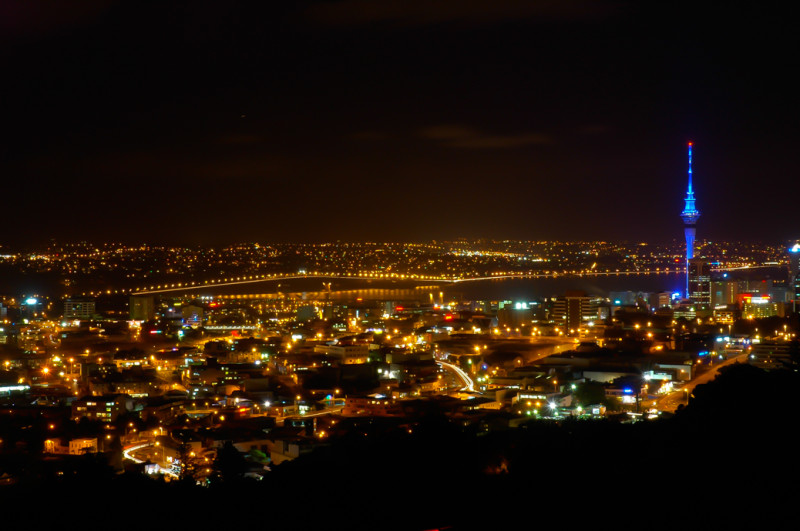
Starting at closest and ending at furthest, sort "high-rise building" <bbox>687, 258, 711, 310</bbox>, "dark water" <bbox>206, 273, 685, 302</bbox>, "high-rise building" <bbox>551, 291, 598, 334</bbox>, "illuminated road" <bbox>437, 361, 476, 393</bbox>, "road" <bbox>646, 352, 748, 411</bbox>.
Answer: "road" <bbox>646, 352, 748, 411</bbox> < "illuminated road" <bbox>437, 361, 476, 393</bbox> < "high-rise building" <bbox>551, 291, 598, 334</bbox> < "high-rise building" <bbox>687, 258, 711, 310</bbox> < "dark water" <bbox>206, 273, 685, 302</bbox>

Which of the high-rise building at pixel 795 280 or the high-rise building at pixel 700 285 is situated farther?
the high-rise building at pixel 700 285

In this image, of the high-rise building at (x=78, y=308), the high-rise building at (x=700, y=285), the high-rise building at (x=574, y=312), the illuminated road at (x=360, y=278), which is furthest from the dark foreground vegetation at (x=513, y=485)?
the illuminated road at (x=360, y=278)

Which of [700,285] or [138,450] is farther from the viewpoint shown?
[700,285]

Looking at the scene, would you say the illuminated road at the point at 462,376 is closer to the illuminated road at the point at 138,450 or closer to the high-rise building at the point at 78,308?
the illuminated road at the point at 138,450

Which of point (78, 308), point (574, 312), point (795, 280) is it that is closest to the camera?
point (574, 312)

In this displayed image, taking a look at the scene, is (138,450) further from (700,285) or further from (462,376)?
(700,285)

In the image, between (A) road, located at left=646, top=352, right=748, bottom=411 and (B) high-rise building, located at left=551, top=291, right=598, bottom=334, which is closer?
(A) road, located at left=646, top=352, right=748, bottom=411

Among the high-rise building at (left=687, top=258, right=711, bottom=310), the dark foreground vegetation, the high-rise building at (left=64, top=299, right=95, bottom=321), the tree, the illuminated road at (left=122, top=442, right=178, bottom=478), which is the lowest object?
the illuminated road at (left=122, top=442, right=178, bottom=478)

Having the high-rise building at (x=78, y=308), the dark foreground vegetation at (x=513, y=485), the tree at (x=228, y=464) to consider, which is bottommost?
the tree at (x=228, y=464)

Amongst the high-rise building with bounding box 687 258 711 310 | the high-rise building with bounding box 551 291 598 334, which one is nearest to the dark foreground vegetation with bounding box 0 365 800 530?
the high-rise building with bounding box 551 291 598 334

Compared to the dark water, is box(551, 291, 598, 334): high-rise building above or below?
below

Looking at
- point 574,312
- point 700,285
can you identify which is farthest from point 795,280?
point 574,312

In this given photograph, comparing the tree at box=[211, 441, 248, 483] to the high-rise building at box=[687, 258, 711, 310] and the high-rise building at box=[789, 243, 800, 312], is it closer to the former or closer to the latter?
the high-rise building at box=[789, 243, 800, 312]

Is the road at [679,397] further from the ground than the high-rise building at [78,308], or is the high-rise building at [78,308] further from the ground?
the high-rise building at [78,308]
